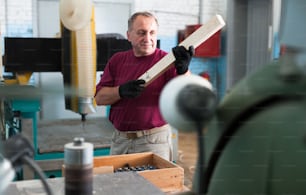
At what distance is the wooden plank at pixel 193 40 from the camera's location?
829mm

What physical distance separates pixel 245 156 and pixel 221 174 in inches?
1.1

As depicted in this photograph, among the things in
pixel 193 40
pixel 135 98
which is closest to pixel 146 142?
pixel 135 98

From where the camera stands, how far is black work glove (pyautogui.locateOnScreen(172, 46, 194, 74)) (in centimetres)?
89

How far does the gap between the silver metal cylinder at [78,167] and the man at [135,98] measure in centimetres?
57

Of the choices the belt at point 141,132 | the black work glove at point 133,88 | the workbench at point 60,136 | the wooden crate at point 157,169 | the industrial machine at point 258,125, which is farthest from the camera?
the workbench at point 60,136

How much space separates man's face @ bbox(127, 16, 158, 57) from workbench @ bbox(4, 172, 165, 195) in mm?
448

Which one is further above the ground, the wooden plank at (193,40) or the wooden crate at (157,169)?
the wooden plank at (193,40)

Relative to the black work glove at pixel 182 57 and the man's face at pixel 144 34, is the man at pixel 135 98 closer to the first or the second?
the man's face at pixel 144 34

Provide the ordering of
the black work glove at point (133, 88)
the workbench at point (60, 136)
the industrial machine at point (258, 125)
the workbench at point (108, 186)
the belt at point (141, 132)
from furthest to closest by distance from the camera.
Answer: the workbench at point (60, 136)
the belt at point (141, 132)
the black work glove at point (133, 88)
the workbench at point (108, 186)
the industrial machine at point (258, 125)

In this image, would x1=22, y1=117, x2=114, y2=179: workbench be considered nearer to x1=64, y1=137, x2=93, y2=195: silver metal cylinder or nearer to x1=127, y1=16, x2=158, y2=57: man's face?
x1=127, y1=16, x2=158, y2=57: man's face

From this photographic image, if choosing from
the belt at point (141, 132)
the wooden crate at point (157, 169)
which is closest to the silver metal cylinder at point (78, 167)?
the wooden crate at point (157, 169)

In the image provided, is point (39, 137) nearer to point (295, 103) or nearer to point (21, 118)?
point (21, 118)

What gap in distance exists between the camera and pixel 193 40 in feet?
2.89

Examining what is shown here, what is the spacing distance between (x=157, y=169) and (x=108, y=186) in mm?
197
